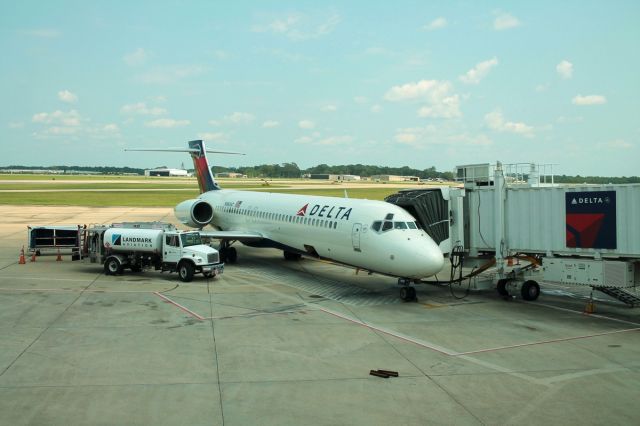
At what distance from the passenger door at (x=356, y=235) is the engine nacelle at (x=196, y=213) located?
1523 centimetres

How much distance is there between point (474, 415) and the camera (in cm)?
995

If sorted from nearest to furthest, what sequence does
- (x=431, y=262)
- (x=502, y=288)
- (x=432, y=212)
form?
(x=431, y=262)
(x=502, y=288)
(x=432, y=212)

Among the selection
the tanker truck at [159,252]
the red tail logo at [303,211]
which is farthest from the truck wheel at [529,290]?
the tanker truck at [159,252]

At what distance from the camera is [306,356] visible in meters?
13.2

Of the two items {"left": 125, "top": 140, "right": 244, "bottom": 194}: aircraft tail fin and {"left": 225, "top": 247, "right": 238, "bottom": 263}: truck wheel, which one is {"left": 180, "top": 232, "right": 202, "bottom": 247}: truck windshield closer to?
{"left": 225, "top": 247, "right": 238, "bottom": 263}: truck wheel

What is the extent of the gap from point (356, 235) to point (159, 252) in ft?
28.9

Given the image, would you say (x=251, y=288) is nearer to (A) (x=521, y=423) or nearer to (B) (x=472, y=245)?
(B) (x=472, y=245)

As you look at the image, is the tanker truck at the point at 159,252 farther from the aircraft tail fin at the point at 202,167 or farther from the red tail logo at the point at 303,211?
the aircraft tail fin at the point at 202,167

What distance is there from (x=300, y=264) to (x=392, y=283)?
6742 millimetres

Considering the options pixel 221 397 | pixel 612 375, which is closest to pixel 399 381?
pixel 221 397

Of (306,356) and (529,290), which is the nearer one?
(306,356)

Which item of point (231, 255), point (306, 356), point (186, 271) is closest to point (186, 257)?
point (186, 271)

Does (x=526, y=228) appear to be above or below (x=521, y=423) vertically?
above

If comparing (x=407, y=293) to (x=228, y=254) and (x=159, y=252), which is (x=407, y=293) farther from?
(x=228, y=254)
